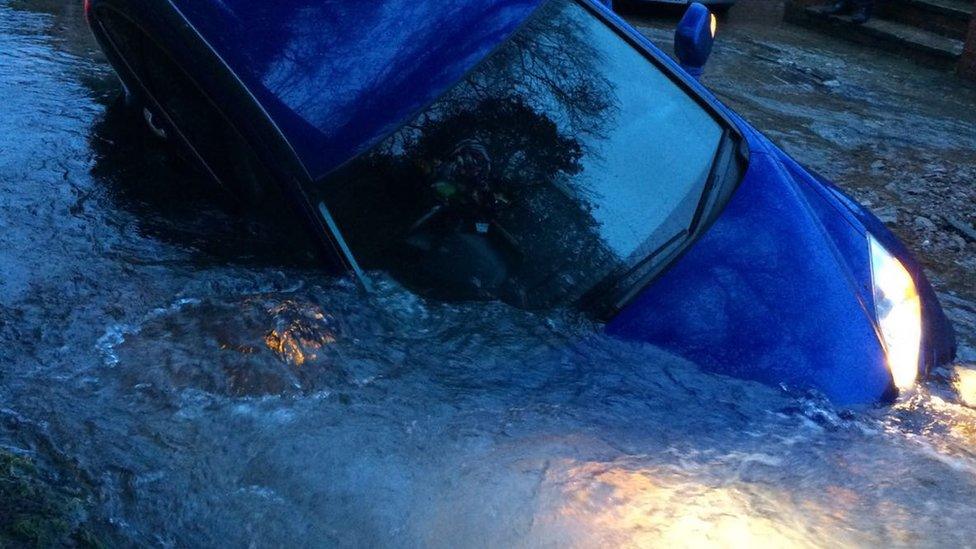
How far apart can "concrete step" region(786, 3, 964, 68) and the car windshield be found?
8.31m

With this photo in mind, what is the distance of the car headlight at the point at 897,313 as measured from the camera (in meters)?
3.16

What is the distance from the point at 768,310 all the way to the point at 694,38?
141cm

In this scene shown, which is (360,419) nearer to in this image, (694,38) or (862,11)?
(694,38)

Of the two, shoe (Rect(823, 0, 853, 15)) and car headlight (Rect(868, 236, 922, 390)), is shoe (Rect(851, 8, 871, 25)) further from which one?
car headlight (Rect(868, 236, 922, 390))

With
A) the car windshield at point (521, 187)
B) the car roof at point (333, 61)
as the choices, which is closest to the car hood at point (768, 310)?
the car windshield at point (521, 187)

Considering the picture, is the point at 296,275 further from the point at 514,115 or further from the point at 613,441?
the point at 613,441

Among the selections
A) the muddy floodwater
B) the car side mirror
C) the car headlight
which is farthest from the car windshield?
the car side mirror

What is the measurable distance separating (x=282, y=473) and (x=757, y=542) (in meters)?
1.16

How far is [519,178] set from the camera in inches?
126

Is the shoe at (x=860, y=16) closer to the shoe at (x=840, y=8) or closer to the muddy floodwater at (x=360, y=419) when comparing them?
the shoe at (x=840, y=8)

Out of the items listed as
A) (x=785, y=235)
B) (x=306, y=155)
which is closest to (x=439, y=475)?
(x=306, y=155)

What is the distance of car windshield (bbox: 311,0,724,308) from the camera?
3107 mm

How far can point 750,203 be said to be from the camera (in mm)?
3270

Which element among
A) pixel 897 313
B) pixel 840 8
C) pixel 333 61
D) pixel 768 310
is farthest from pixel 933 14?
pixel 333 61
